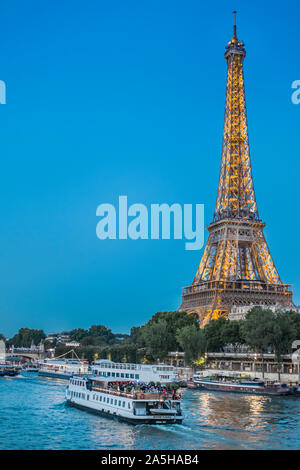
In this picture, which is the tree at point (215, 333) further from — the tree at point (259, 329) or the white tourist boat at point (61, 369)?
the white tourist boat at point (61, 369)

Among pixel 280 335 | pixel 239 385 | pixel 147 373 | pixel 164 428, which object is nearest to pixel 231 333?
pixel 280 335

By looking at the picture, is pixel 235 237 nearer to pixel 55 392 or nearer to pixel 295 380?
pixel 295 380

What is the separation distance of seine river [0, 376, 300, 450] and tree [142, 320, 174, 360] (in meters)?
37.3

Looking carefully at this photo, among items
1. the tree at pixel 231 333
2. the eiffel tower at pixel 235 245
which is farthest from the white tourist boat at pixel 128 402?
the eiffel tower at pixel 235 245

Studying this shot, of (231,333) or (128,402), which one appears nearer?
(128,402)

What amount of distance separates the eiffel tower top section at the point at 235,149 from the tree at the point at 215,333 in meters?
22.8

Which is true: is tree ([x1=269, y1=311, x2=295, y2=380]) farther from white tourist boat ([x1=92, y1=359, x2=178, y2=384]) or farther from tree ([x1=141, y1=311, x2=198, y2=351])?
tree ([x1=141, y1=311, x2=198, y2=351])

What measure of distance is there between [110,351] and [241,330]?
1677 inches

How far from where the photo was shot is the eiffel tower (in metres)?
89.1

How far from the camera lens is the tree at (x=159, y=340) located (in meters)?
88.1

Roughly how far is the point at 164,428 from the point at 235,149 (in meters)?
72.4

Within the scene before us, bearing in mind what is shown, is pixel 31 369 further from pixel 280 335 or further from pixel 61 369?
pixel 280 335

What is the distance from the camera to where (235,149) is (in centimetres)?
10169
